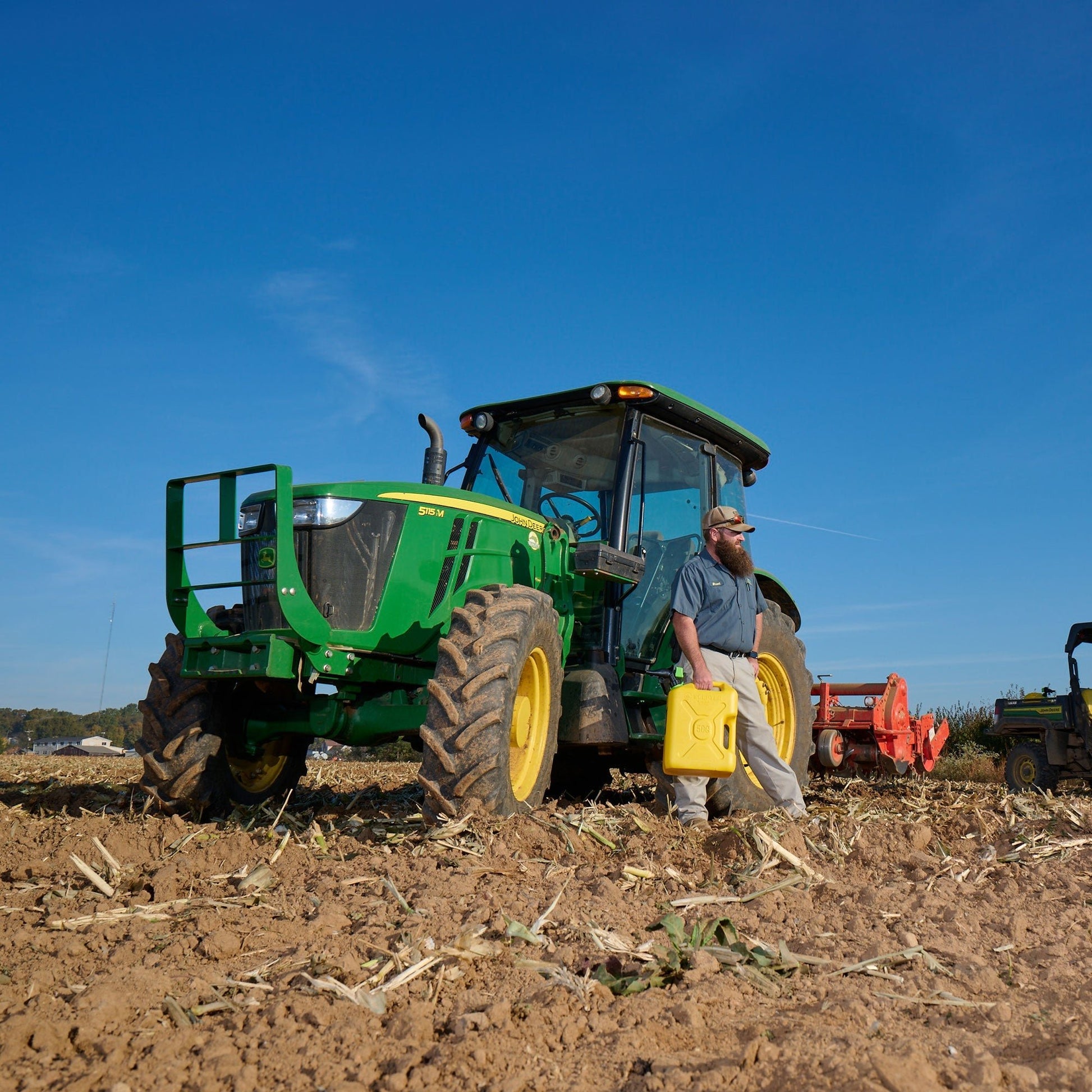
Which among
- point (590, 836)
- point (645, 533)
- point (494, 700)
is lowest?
point (590, 836)

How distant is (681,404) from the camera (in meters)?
6.54

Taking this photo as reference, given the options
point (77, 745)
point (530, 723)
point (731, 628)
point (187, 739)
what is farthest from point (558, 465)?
point (77, 745)

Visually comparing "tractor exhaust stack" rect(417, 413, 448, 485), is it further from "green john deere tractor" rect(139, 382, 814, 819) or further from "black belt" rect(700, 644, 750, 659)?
"black belt" rect(700, 644, 750, 659)

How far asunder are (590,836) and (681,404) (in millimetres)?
3086

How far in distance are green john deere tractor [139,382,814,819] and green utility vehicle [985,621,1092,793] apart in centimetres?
Result: 676

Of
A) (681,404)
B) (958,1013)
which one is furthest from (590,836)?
(681,404)

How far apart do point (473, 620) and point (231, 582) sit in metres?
1.42

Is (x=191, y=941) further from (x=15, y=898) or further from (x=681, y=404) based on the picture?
(x=681, y=404)

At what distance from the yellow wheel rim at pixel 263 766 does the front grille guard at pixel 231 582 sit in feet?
3.13

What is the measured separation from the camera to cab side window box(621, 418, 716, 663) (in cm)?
650

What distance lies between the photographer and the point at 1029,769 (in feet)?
42.1

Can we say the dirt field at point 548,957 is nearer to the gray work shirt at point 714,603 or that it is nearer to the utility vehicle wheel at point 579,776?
the gray work shirt at point 714,603

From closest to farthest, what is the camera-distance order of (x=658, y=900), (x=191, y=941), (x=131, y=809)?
1. (x=191, y=941)
2. (x=658, y=900)
3. (x=131, y=809)

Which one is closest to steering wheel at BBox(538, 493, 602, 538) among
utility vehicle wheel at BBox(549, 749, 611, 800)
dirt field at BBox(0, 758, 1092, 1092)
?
utility vehicle wheel at BBox(549, 749, 611, 800)
